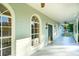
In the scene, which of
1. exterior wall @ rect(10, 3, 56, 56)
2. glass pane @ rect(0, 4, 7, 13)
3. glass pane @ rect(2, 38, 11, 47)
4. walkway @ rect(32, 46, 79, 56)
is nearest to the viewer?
glass pane @ rect(0, 4, 7, 13)

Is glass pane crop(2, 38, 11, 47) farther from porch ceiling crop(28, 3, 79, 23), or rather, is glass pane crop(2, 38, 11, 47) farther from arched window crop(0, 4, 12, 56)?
porch ceiling crop(28, 3, 79, 23)

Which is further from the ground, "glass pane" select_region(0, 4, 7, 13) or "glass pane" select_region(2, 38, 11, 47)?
"glass pane" select_region(0, 4, 7, 13)

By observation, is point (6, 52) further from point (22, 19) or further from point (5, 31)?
point (22, 19)

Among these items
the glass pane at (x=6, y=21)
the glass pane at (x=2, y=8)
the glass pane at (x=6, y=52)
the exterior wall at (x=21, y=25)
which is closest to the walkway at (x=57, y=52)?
the exterior wall at (x=21, y=25)

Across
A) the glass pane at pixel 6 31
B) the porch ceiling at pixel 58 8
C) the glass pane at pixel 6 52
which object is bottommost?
the glass pane at pixel 6 52

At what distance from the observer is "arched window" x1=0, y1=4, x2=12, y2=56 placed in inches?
201

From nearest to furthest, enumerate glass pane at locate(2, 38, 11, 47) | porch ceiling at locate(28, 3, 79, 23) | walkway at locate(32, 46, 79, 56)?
1. glass pane at locate(2, 38, 11, 47)
2. porch ceiling at locate(28, 3, 79, 23)
3. walkway at locate(32, 46, 79, 56)

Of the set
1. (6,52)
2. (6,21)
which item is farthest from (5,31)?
(6,52)

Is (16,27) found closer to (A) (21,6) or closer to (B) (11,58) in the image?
(A) (21,6)

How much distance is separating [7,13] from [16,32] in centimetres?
85

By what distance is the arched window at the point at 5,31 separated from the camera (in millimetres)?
5113

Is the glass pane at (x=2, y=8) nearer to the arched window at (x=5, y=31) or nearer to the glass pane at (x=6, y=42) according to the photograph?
the arched window at (x=5, y=31)

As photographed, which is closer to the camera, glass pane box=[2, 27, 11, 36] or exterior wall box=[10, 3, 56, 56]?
glass pane box=[2, 27, 11, 36]

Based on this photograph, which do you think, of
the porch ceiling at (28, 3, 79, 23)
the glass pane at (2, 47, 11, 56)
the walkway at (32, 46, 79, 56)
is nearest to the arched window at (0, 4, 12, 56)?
the glass pane at (2, 47, 11, 56)
